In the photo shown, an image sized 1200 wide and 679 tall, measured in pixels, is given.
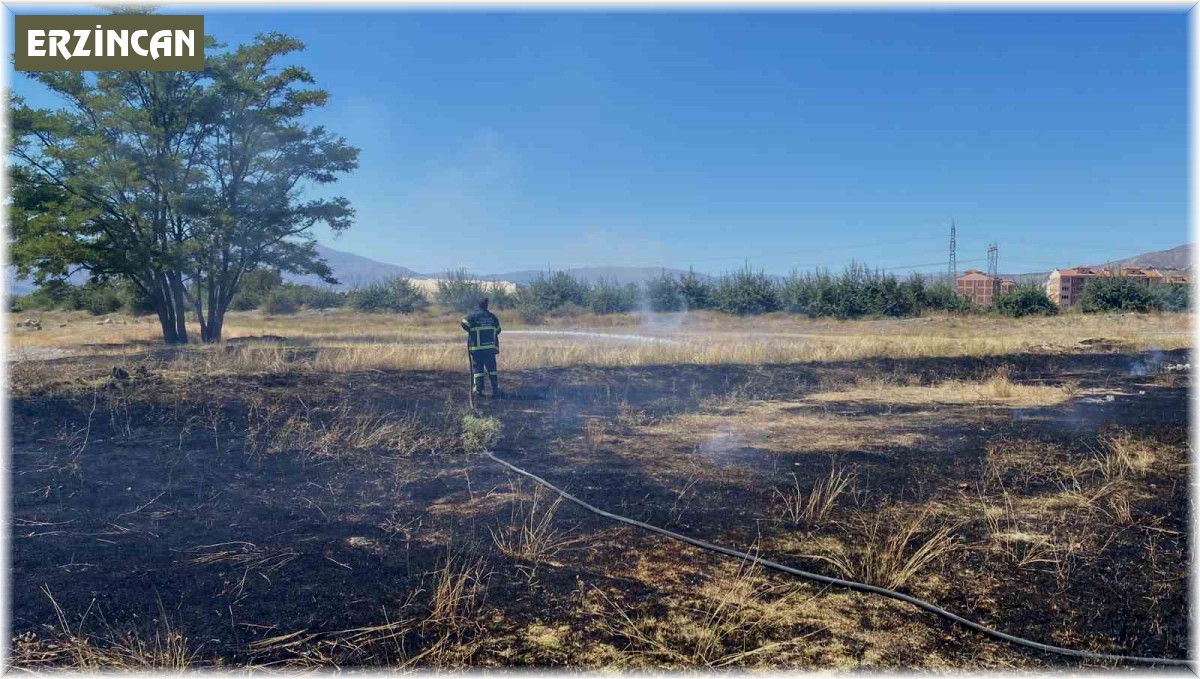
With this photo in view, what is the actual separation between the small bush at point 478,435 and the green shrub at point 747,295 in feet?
107

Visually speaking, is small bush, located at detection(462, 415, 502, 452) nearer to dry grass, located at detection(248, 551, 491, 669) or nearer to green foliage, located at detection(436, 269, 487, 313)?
dry grass, located at detection(248, 551, 491, 669)

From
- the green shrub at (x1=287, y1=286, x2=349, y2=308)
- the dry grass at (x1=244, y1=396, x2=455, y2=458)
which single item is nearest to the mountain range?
the green shrub at (x1=287, y1=286, x2=349, y2=308)

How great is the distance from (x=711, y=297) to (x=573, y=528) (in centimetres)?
3768

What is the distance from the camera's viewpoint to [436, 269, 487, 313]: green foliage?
4328 centimetres

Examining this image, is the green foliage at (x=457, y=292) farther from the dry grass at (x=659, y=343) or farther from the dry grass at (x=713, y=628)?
the dry grass at (x=713, y=628)

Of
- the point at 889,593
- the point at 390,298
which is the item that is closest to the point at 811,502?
the point at 889,593

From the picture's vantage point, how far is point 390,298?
43.6 metres

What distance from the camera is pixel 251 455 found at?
661 centimetres

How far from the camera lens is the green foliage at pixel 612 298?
41531mm

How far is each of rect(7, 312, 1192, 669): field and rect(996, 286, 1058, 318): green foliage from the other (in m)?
27.4

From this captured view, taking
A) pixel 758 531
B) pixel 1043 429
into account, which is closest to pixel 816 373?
pixel 1043 429

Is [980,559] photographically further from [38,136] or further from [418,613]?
[38,136]

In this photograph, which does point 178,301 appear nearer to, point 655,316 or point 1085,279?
point 655,316

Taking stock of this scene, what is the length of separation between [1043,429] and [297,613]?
27.5 ft
